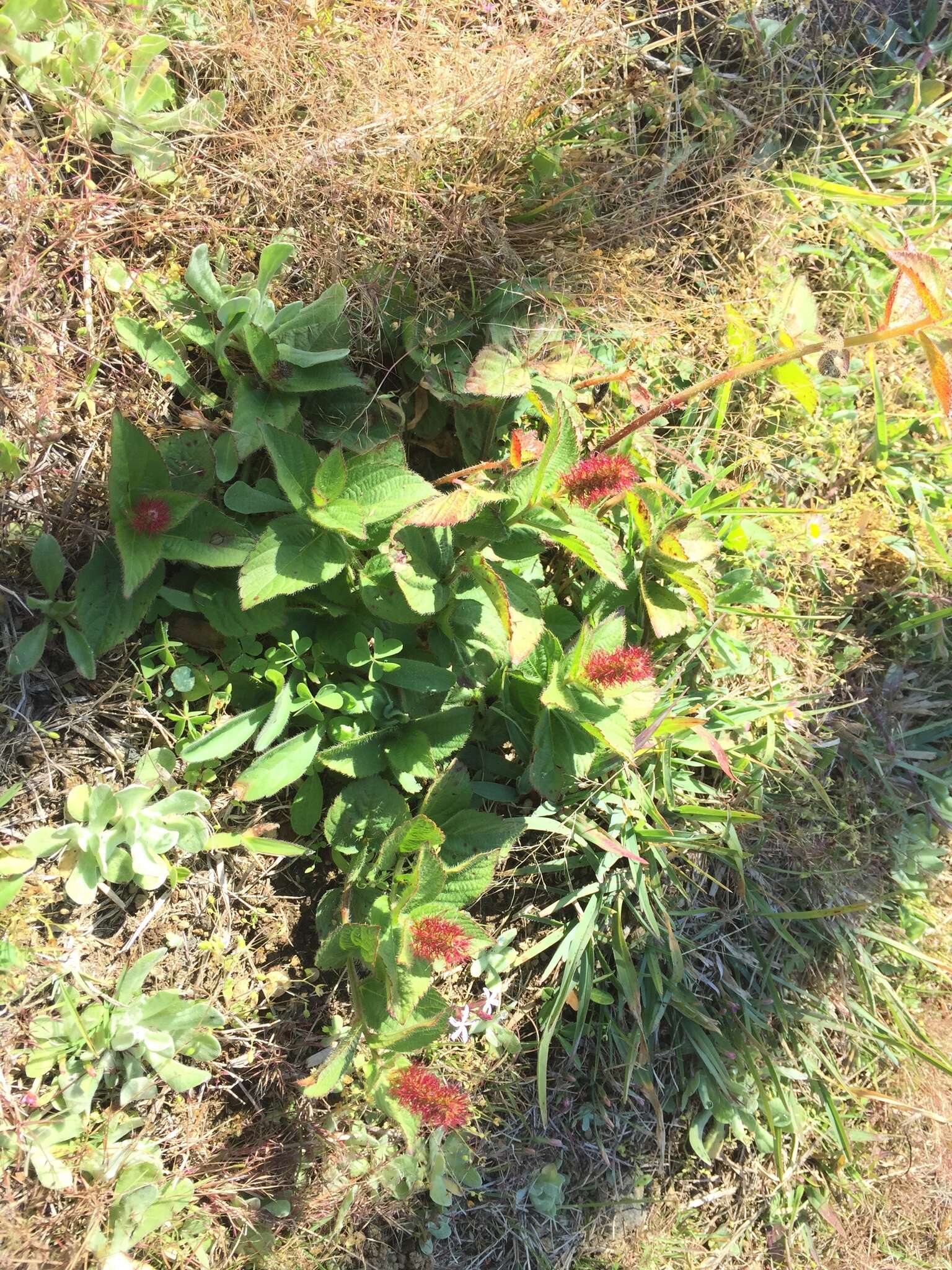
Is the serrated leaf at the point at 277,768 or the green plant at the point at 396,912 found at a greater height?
the serrated leaf at the point at 277,768

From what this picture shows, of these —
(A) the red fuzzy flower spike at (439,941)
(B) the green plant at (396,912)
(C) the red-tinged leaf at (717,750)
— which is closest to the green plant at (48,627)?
(B) the green plant at (396,912)

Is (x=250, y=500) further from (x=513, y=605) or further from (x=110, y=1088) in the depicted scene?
(x=110, y=1088)

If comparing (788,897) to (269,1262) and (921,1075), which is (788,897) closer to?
(921,1075)

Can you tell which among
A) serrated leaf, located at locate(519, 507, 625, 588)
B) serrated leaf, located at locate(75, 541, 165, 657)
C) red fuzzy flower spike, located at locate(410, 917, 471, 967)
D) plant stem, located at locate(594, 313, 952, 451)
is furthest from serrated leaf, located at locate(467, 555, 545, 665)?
serrated leaf, located at locate(75, 541, 165, 657)

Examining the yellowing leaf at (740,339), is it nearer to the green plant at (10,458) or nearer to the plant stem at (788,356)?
the plant stem at (788,356)

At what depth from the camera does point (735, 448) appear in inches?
97.9

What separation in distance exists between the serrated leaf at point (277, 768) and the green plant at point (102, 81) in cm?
122

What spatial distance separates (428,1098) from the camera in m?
1.69

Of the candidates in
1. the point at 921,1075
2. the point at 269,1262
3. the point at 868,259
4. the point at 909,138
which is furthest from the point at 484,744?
the point at 909,138

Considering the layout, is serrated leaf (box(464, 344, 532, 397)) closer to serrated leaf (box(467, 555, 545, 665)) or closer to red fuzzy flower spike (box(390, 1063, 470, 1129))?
serrated leaf (box(467, 555, 545, 665))

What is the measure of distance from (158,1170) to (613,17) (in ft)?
9.49

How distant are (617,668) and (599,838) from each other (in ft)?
1.70

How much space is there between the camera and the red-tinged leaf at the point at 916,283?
→ 1349mm

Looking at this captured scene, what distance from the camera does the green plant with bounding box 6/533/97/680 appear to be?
1.74 metres
